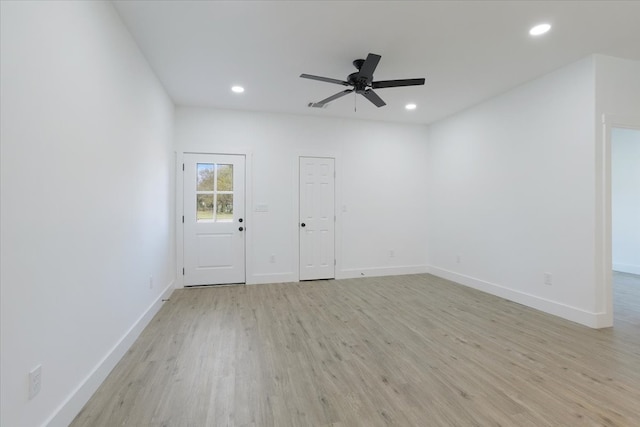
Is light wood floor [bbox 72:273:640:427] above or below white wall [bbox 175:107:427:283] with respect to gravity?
below

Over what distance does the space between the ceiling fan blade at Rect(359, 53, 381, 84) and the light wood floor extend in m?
2.59

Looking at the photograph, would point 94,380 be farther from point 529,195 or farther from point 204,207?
point 529,195

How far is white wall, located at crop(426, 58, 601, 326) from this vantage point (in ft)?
10.7

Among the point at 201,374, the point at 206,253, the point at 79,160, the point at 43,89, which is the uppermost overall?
the point at 43,89

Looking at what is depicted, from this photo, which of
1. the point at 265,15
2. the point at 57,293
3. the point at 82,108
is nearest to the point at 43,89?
the point at 82,108

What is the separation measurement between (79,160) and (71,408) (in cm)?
150

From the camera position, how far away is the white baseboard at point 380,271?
5402mm

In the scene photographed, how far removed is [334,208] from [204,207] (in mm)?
2198

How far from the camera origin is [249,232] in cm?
496

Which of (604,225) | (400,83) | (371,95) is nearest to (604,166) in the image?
(604,225)

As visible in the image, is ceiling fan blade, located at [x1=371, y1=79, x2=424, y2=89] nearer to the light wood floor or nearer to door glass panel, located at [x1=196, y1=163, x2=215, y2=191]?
the light wood floor

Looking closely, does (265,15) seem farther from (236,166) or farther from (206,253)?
(206,253)

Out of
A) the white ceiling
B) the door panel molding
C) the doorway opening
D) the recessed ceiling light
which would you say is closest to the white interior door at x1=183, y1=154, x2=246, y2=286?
the door panel molding

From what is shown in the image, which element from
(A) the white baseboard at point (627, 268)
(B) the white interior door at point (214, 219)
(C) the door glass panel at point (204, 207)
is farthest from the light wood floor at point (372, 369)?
(A) the white baseboard at point (627, 268)
